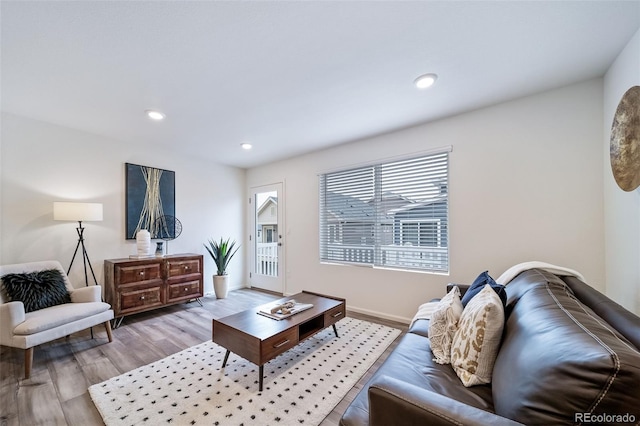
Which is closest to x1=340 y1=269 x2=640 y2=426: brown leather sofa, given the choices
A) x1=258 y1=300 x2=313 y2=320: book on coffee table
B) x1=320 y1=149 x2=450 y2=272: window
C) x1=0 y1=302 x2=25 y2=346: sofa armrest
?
x1=258 y1=300 x2=313 y2=320: book on coffee table

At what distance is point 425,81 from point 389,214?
1612 mm

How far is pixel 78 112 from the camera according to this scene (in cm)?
259

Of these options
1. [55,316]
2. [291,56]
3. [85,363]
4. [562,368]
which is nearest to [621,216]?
[562,368]

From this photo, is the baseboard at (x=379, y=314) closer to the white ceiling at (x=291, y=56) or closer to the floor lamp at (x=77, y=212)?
the white ceiling at (x=291, y=56)

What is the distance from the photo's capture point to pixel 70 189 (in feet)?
9.84

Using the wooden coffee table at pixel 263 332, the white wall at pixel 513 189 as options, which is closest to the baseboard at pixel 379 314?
the white wall at pixel 513 189

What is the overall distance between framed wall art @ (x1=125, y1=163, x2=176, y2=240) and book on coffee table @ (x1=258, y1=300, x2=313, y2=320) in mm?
2518

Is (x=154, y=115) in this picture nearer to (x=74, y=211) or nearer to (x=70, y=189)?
(x=74, y=211)

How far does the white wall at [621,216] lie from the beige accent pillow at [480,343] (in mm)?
1217

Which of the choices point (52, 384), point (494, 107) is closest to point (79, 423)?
point (52, 384)

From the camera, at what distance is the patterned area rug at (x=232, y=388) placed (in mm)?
1535

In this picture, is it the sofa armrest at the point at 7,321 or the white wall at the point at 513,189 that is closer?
the sofa armrest at the point at 7,321

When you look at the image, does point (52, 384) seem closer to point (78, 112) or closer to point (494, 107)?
point (78, 112)

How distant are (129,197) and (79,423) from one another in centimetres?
277
